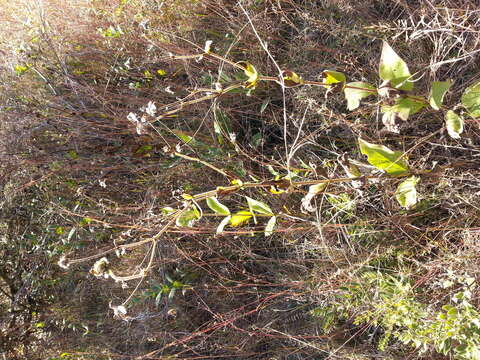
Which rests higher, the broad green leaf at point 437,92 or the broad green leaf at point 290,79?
the broad green leaf at point 290,79

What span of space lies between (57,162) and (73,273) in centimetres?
76

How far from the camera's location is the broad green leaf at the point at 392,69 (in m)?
0.82

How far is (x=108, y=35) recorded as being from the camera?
218 cm

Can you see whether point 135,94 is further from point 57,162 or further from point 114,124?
point 57,162

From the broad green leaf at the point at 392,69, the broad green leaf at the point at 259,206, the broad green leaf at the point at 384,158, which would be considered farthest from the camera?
the broad green leaf at the point at 259,206

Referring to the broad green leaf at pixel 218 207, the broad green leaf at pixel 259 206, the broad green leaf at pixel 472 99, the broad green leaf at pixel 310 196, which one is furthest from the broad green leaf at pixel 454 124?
the broad green leaf at pixel 218 207

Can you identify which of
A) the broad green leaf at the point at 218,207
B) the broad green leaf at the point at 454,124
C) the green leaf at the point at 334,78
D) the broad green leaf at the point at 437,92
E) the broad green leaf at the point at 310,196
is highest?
the green leaf at the point at 334,78

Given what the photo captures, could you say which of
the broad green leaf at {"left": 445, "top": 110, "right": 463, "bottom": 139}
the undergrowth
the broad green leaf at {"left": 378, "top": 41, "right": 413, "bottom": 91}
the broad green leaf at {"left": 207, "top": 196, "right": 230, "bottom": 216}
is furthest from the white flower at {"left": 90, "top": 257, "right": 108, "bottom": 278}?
the broad green leaf at {"left": 445, "top": 110, "right": 463, "bottom": 139}

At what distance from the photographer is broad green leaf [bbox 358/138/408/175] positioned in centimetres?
95

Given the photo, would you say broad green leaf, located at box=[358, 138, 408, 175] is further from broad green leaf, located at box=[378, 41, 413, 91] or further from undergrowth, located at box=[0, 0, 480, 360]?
undergrowth, located at box=[0, 0, 480, 360]

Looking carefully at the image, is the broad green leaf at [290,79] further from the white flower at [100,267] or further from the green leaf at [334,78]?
the white flower at [100,267]

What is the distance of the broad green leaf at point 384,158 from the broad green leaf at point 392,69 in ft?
0.51

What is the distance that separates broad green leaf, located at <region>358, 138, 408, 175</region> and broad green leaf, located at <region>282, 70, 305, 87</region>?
20 centimetres

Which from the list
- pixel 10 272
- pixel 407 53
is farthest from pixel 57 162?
pixel 407 53
